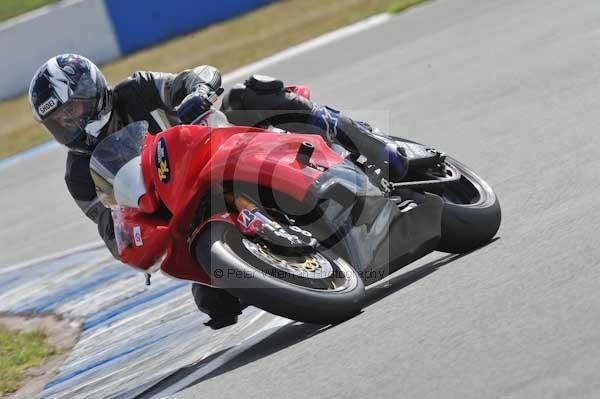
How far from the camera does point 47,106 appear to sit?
5168 mm

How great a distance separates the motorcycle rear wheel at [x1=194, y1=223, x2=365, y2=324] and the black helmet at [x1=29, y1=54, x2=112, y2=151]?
115cm

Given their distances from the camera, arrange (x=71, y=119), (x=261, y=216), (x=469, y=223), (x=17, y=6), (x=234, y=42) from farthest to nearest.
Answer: (x=17, y=6), (x=234, y=42), (x=71, y=119), (x=469, y=223), (x=261, y=216)

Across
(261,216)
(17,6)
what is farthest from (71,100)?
(17,6)

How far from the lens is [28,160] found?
13.1 meters

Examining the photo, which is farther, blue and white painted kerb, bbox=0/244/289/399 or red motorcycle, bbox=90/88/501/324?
blue and white painted kerb, bbox=0/244/289/399

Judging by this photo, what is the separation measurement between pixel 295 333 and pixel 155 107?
1.72m

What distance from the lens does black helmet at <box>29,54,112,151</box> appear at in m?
5.16

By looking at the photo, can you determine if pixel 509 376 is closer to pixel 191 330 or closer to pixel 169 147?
pixel 169 147

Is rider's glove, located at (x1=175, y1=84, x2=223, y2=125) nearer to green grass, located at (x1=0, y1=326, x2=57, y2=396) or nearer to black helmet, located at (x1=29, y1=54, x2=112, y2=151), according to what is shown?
black helmet, located at (x1=29, y1=54, x2=112, y2=151)

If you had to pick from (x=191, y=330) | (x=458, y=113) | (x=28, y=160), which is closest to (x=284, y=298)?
(x=191, y=330)

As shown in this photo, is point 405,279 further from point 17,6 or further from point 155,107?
point 17,6

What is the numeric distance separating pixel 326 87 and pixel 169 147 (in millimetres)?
6969

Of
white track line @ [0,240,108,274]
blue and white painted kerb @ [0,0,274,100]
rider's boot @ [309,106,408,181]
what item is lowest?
blue and white painted kerb @ [0,0,274,100]

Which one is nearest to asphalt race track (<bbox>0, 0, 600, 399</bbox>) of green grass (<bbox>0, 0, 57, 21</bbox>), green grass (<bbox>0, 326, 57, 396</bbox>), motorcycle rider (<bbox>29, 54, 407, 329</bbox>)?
green grass (<bbox>0, 326, 57, 396</bbox>)
